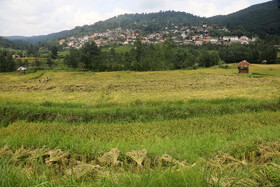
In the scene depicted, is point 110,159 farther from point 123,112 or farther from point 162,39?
point 162,39

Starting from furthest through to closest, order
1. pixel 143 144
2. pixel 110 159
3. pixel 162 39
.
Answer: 1. pixel 162 39
2. pixel 143 144
3. pixel 110 159


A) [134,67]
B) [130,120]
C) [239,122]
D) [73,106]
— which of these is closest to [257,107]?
[239,122]

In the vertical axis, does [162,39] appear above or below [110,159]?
above

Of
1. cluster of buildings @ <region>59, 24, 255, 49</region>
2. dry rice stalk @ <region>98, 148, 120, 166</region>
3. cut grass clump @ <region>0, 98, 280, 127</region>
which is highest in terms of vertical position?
cluster of buildings @ <region>59, 24, 255, 49</region>

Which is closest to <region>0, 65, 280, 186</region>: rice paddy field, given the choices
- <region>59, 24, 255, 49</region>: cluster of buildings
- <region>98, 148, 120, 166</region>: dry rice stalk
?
<region>98, 148, 120, 166</region>: dry rice stalk

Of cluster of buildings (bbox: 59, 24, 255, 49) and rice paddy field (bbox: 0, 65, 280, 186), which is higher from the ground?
cluster of buildings (bbox: 59, 24, 255, 49)

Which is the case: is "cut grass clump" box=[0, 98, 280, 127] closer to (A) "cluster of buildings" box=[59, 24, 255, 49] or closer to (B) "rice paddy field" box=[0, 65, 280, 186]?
(B) "rice paddy field" box=[0, 65, 280, 186]

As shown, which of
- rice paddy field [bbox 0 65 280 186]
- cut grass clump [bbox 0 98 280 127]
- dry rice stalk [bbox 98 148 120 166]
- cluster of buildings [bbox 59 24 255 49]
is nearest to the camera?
rice paddy field [bbox 0 65 280 186]

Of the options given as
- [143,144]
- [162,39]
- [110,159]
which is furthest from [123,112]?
[162,39]

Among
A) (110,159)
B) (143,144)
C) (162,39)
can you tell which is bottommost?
(143,144)

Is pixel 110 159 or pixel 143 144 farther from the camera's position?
pixel 143 144

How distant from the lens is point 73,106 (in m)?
8.91

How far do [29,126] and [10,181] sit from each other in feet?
18.7

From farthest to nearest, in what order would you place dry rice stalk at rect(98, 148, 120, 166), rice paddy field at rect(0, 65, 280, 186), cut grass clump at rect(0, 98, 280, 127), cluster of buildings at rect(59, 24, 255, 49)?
cluster of buildings at rect(59, 24, 255, 49), cut grass clump at rect(0, 98, 280, 127), dry rice stalk at rect(98, 148, 120, 166), rice paddy field at rect(0, 65, 280, 186)
